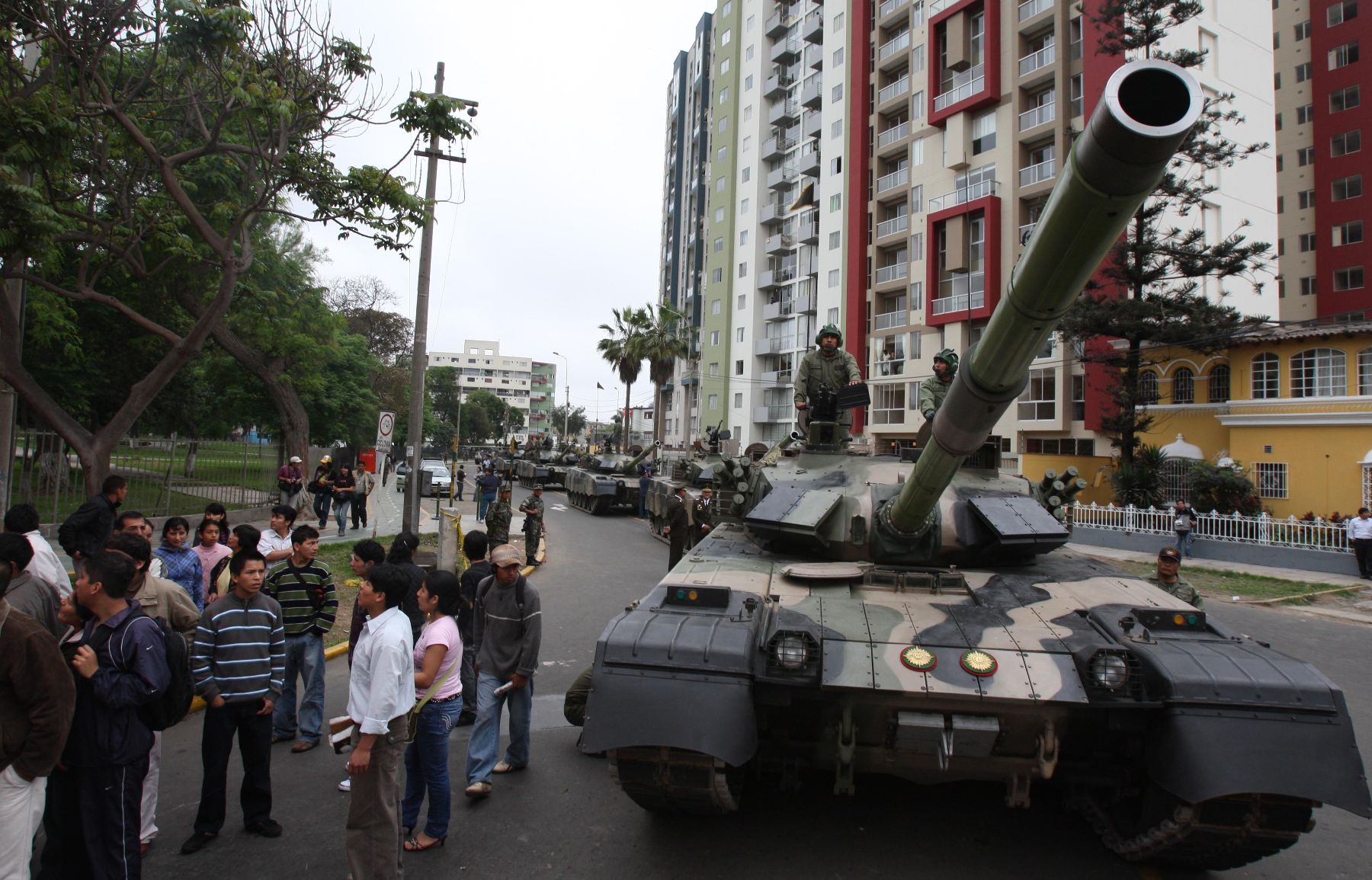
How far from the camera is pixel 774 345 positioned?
1849 inches

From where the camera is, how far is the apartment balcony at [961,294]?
31266 millimetres

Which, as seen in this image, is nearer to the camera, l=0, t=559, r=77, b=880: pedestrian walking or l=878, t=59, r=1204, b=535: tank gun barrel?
l=878, t=59, r=1204, b=535: tank gun barrel

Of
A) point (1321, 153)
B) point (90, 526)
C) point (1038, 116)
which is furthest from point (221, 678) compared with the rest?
point (1321, 153)

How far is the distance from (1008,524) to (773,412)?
4122cm

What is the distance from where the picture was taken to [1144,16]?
22.2m

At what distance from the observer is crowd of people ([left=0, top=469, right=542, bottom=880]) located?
131 inches

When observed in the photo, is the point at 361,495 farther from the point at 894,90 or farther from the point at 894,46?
the point at 894,46

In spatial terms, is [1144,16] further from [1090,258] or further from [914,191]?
[1090,258]

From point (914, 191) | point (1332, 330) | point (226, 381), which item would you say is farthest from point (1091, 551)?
point (226, 381)

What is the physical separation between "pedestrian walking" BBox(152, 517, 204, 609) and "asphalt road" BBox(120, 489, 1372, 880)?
47.1 inches

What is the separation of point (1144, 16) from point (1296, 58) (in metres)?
20.5

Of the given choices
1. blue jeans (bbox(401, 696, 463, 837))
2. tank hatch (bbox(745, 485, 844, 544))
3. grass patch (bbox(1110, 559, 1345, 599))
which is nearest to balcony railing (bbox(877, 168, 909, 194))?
grass patch (bbox(1110, 559, 1345, 599))

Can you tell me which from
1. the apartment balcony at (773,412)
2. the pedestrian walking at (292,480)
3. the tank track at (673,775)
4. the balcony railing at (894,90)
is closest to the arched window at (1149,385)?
the balcony railing at (894,90)

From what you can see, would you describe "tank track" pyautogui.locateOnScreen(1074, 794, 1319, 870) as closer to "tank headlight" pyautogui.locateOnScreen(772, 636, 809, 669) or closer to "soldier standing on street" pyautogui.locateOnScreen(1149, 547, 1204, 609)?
"tank headlight" pyautogui.locateOnScreen(772, 636, 809, 669)
